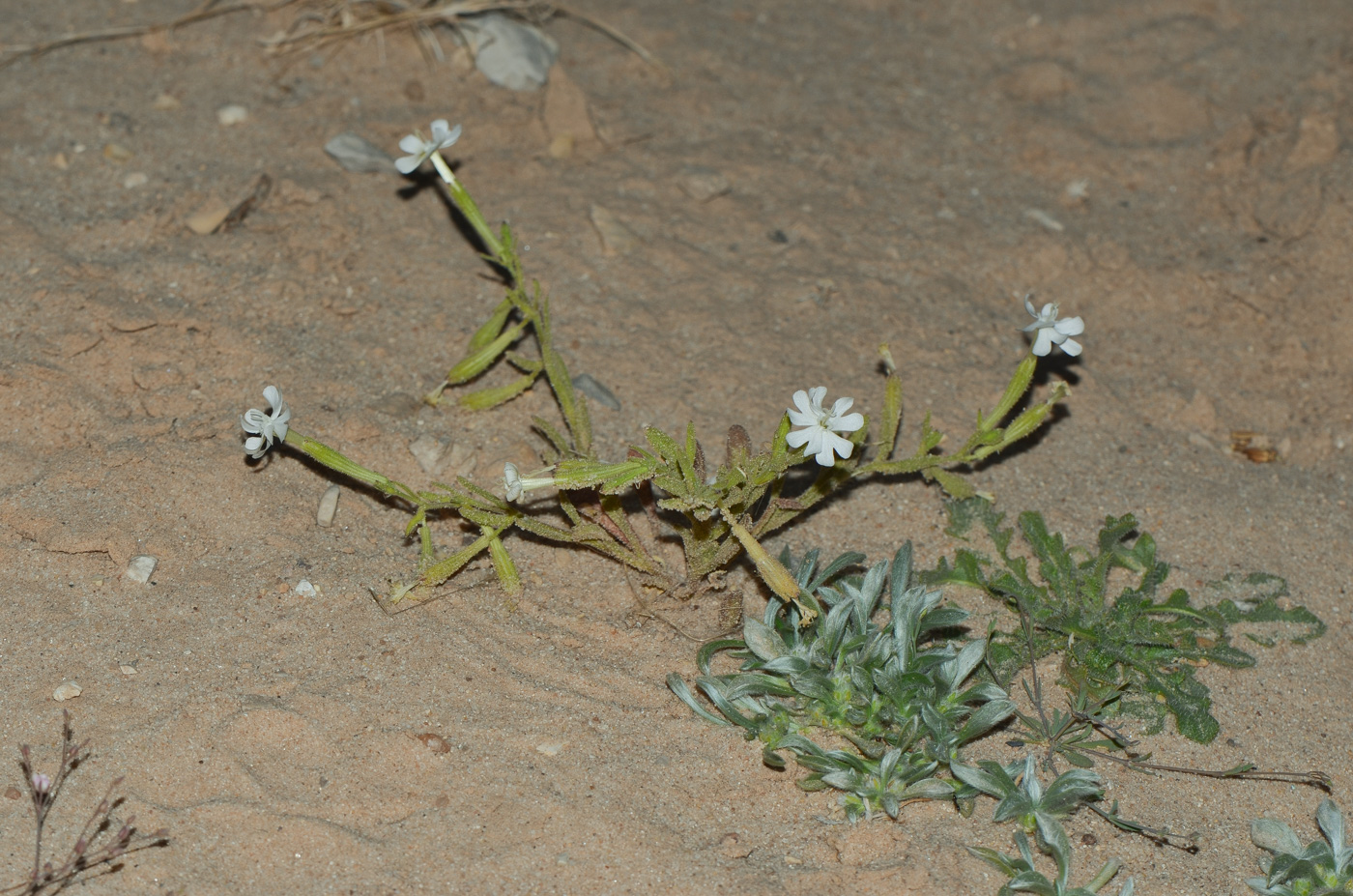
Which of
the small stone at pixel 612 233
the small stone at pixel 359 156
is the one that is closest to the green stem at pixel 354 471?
the small stone at pixel 612 233

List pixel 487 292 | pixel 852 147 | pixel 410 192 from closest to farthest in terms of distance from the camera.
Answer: pixel 487 292, pixel 410 192, pixel 852 147

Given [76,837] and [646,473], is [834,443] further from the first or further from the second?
[76,837]

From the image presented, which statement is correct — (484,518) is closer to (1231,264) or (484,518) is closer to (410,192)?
(410,192)

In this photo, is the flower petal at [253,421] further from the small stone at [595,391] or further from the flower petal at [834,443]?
the flower petal at [834,443]

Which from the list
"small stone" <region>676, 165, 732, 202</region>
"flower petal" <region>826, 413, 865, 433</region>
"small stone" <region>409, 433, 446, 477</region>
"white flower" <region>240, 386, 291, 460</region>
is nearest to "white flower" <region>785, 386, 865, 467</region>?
"flower petal" <region>826, 413, 865, 433</region>

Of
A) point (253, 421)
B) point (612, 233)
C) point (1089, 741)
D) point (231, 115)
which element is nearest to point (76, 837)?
point (253, 421)

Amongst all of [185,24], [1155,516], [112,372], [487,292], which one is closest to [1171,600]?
[1155,516]
